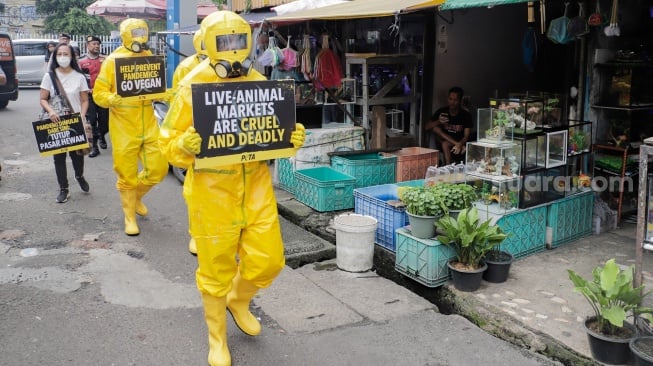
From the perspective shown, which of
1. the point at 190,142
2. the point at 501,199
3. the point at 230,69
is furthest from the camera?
the point at 501,199

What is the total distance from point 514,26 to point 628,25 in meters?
2.55

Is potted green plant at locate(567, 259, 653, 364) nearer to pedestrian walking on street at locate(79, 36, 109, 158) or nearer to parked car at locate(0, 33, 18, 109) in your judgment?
pedestrian walking on street at locate(79, 36, 109, 158)

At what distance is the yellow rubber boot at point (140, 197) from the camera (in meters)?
6.86

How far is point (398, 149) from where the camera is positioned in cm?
824

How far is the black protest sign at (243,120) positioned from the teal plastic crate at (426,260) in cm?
184

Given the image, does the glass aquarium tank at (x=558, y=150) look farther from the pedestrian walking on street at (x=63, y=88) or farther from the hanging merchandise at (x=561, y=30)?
the pedestrian walking on street at (x=63, y=88)

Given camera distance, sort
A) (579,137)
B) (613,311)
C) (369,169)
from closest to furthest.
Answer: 1. (613,311)
2. (579,137)
3. (369,169)

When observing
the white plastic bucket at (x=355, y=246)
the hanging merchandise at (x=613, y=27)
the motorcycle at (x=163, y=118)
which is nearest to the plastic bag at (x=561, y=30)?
the hanging merchandise at (x=613, y=27)

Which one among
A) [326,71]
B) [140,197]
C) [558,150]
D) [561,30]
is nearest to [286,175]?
[326,71]

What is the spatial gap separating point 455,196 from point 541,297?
3.71ft

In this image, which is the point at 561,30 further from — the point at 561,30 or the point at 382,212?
the point at 382,212

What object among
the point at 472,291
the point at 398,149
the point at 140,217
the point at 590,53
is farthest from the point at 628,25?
the point at 140,217

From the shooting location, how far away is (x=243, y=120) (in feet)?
12.7

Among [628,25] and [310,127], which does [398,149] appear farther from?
[628,25]
